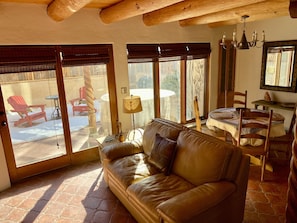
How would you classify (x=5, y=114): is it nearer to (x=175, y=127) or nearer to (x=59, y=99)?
(x=59, y=99)

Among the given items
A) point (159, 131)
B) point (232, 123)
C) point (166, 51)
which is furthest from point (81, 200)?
point (166, 51)

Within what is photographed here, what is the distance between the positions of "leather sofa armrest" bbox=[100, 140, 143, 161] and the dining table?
4.58ft

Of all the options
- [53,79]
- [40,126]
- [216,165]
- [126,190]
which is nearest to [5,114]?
[40,126]

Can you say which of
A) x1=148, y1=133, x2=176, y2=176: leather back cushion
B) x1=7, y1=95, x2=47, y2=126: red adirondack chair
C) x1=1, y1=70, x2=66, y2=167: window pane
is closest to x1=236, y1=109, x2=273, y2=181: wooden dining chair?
x1=148, y1=133, x2=176, y2=176: leather back cushion

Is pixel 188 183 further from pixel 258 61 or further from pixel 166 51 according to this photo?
pixel 258 61

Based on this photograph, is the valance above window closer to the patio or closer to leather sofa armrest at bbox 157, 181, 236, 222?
the patio

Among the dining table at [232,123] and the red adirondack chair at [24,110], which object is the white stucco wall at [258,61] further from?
the red adirondack chair at [24,110]

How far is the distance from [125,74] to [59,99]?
127cm

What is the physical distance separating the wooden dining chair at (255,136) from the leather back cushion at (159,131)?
975 millimetres

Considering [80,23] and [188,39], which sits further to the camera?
[188,39]

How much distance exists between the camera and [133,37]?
420 centimetres

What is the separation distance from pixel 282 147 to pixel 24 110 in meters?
4.20

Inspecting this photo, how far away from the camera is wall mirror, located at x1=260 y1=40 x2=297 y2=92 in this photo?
15.7 ft

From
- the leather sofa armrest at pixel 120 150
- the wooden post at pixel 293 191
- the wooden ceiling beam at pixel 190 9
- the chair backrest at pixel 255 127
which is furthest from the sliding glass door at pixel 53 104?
the wooden post at pixel 293 191
